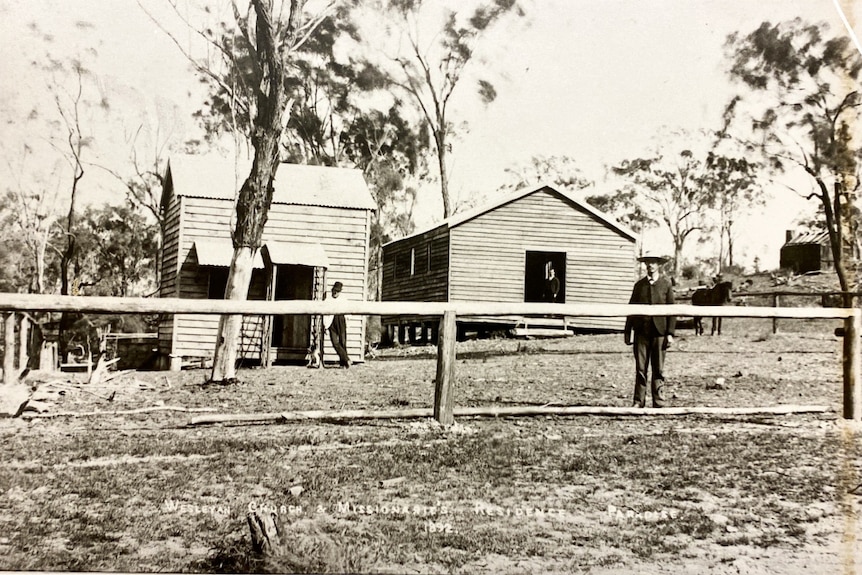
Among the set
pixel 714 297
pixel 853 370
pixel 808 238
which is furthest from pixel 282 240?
pixel 714 297

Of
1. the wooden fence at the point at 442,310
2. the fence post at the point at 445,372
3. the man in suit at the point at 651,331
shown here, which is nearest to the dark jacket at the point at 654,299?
the man in suit at the point at 651,331

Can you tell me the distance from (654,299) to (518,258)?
171 inches

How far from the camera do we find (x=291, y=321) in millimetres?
7938

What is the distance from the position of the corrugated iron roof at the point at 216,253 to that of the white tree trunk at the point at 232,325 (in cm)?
13

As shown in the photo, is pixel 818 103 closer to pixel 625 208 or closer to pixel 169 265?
pixel 625 208

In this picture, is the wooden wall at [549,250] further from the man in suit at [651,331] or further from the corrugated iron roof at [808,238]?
the man in suit at [651,331]

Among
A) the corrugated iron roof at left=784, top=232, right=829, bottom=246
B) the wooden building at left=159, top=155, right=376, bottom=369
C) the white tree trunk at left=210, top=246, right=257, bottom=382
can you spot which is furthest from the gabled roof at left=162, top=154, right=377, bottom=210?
the corrugated iron roof at left=784, top=232, right=829, bottom=246

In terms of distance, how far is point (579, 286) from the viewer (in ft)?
39.3

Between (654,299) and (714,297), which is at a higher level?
(714,297)

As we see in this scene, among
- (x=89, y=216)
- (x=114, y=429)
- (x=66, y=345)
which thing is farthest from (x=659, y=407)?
(x=66, y=345)

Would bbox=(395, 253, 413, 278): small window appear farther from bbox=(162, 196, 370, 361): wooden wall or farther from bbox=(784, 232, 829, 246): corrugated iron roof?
bbox=(784, 232, 829, 246): corrugated iron roof

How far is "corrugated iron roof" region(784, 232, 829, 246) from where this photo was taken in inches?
255

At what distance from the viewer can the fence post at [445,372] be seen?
552 centimetres

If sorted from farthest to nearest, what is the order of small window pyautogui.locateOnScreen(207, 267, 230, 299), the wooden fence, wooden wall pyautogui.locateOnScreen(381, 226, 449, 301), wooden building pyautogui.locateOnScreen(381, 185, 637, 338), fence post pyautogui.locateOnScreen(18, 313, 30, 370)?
1. wooden wall pyautogui.locateOnScreen(381, 226, 449, 301)
2. wooden building pyautogui.locateOnScreen(381, 185, 637, 338)
3. small window pyautogui.locateOnScreen(207, 267, 230, 299)
4. fence post pyautogui.locateOnScreen(18, 313, 30, 370)
5. the wooden fence
